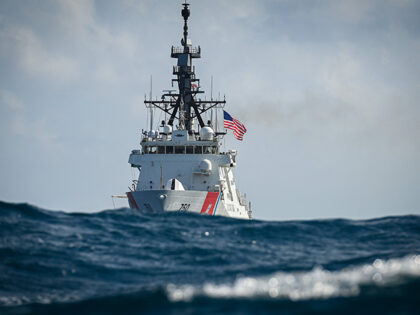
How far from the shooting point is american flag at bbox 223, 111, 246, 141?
38.6 m

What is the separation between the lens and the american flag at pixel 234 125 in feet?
127

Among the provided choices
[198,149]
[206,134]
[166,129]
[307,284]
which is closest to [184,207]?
[198,149]

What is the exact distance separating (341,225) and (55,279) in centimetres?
987

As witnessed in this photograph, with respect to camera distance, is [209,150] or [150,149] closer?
[209,150]

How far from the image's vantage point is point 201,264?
13.1 m

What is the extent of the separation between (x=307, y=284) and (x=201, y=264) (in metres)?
3.72

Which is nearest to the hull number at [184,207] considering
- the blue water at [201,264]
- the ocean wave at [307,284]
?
the blue water at [201,264]

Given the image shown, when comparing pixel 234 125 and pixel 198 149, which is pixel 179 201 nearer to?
pixel 198 149

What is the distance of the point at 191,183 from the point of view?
36188 millimetres

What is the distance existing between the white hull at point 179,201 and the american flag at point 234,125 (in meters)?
6.09

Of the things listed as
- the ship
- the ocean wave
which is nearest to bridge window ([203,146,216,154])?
the ship

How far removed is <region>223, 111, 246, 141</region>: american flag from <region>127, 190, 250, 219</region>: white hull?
609cm

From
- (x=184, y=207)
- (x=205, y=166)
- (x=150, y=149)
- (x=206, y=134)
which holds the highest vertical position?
(x=206, y=134)

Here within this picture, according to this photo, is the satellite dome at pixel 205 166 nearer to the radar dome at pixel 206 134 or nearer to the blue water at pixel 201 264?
the radar dome at pixel 206 134
